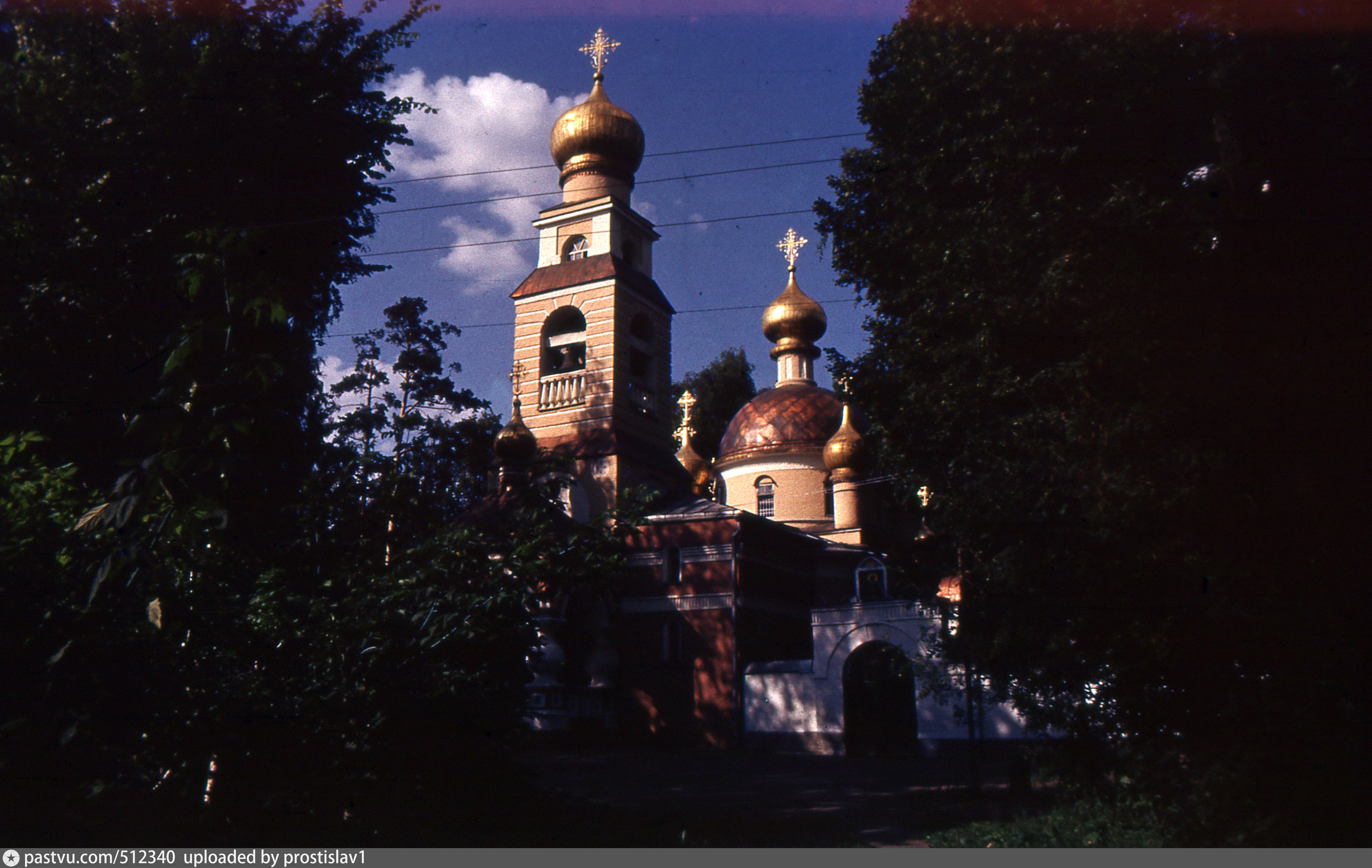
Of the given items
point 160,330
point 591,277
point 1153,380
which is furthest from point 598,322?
point 1153,380

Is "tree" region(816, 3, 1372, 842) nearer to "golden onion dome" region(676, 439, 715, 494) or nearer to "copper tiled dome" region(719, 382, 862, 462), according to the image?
"copper tiled dome" region(719, 382, 862, 462)

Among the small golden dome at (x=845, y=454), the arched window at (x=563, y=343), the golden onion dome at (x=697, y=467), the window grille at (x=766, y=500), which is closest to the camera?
the arched window at (x=563, y=343)

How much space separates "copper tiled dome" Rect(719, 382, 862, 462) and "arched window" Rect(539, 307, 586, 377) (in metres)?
8.16

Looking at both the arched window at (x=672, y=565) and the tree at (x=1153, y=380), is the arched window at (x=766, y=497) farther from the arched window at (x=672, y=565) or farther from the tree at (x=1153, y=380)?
the tree at (x=1153, y=380)

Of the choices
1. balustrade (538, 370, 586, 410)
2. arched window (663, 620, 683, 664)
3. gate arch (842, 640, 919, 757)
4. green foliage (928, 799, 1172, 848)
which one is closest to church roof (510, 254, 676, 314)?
balustrade (538, 370, 586, 410)

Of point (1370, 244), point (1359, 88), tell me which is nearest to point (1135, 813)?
point (1370, 244)

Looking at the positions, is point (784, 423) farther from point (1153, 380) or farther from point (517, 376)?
point (1153, 380)

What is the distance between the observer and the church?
22.2 meters

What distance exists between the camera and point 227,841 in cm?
600

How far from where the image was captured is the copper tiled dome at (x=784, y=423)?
32.4 meters

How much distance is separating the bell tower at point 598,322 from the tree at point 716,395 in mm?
16857

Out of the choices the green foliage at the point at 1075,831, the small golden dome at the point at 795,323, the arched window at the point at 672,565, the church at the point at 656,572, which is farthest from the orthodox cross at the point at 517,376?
the green foliage at the point at 1075,831

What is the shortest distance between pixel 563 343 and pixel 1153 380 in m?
19.5

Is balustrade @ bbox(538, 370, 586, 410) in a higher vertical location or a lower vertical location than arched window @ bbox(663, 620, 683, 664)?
higher
